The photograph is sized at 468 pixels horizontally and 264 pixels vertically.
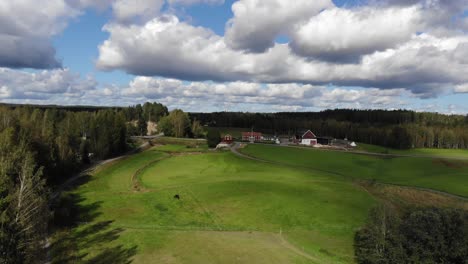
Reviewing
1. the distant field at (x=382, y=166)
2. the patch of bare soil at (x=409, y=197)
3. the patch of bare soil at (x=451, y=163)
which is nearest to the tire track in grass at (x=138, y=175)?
the distant field at (x=382, y=166)

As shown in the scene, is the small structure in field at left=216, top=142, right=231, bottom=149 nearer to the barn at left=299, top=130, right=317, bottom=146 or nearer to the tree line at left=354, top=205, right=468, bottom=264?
the barn at left=299, top=130, right=317, bottom=146

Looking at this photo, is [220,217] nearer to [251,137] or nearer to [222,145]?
[222,145]

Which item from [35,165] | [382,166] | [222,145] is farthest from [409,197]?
[222,145]

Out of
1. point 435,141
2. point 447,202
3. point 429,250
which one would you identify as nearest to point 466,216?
point 429,250

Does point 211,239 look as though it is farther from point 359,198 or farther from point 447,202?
point 447,202

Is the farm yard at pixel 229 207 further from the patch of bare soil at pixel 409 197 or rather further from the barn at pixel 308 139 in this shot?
the barn at pixel 308 139

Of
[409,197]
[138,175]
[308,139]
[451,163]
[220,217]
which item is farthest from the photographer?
[308,139]
